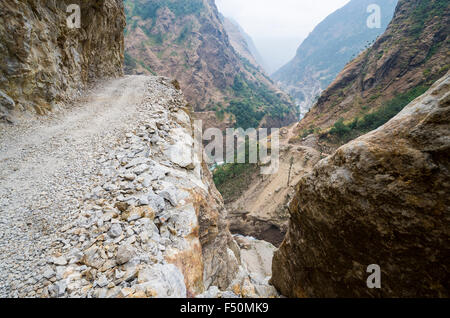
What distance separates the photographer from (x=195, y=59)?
7456 cm

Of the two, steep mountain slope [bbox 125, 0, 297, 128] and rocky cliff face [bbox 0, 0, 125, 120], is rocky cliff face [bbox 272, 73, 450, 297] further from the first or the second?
steep mountain slope [bbox 125, 0, 297, 128]

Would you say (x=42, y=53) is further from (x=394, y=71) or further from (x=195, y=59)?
(x=195, y=59)

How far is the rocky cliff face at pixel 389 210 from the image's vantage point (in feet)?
8.33

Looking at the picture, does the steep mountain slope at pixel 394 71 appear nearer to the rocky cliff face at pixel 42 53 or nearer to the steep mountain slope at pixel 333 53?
the rocky cliff face at pixel 42 53

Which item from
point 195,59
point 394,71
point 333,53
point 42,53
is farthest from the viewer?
point 333,53

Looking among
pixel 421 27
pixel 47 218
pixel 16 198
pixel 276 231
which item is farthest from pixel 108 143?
pixel 421 27

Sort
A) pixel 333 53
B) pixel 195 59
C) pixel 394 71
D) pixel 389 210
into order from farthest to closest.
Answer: pixel 333 53, pixel 195 59, pixel 394 71, pixel 389 210

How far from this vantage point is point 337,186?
11.3 feet

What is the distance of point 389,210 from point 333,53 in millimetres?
215137

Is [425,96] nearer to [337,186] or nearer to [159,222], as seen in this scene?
[337,186]

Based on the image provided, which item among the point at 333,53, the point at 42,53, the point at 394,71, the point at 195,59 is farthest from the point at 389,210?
the point at 333,53

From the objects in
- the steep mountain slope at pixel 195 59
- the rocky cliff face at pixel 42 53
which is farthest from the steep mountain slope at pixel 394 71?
the steep mountain slope at pixel 195 59

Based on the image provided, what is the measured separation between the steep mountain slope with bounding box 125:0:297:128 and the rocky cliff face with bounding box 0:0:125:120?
162 feet
